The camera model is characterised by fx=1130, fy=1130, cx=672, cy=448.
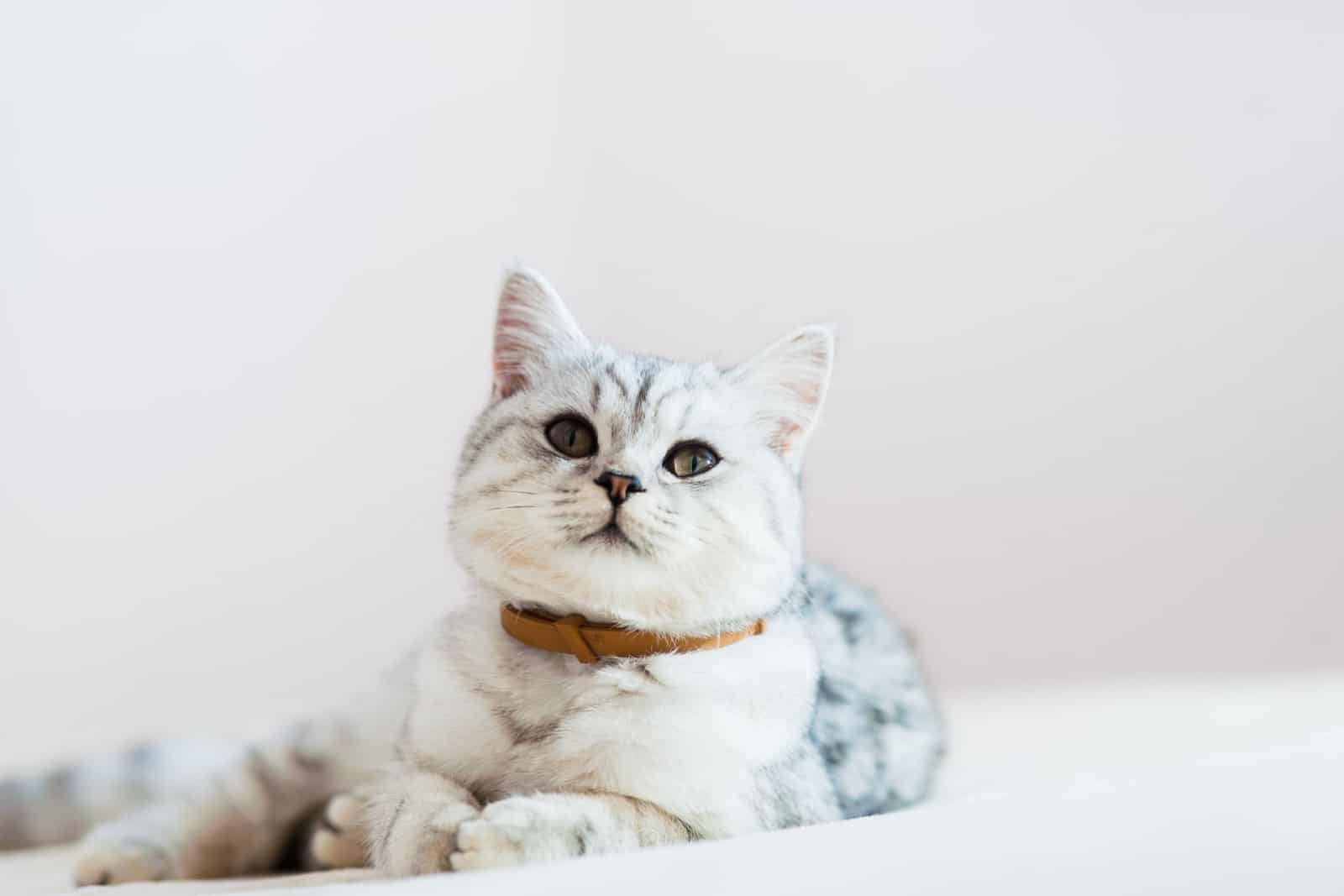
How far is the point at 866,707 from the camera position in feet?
4.81

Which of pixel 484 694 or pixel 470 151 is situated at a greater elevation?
pixel 470 151

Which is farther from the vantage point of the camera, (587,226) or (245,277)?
(587,226)

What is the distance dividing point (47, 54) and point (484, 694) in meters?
1.54

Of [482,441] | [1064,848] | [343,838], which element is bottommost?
[343,838]

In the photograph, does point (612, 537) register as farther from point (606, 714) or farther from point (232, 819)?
point (232, 819)

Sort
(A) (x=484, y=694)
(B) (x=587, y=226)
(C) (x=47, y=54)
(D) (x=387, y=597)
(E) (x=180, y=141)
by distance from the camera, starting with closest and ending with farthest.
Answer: (A) (x=484, y=694) → (C) (x=47, y=54) → (E) (x=180, y=141) → (D) (x=387, y=597) → (B) (x=587, y=226)

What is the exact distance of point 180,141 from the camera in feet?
7.22

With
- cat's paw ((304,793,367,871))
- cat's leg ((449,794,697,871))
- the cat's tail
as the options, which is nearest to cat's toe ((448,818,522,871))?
cat's leg ((449,794,697,871))

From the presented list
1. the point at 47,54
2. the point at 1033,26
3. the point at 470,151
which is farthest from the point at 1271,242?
the point at 47,54

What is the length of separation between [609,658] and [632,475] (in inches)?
7.5

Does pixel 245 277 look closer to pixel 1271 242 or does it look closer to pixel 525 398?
pixel 525 398

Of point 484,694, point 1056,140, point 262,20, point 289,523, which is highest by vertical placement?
point 262,20

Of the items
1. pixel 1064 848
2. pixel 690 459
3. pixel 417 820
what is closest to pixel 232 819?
pixel 417 820

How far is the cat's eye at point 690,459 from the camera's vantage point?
4.02ft
